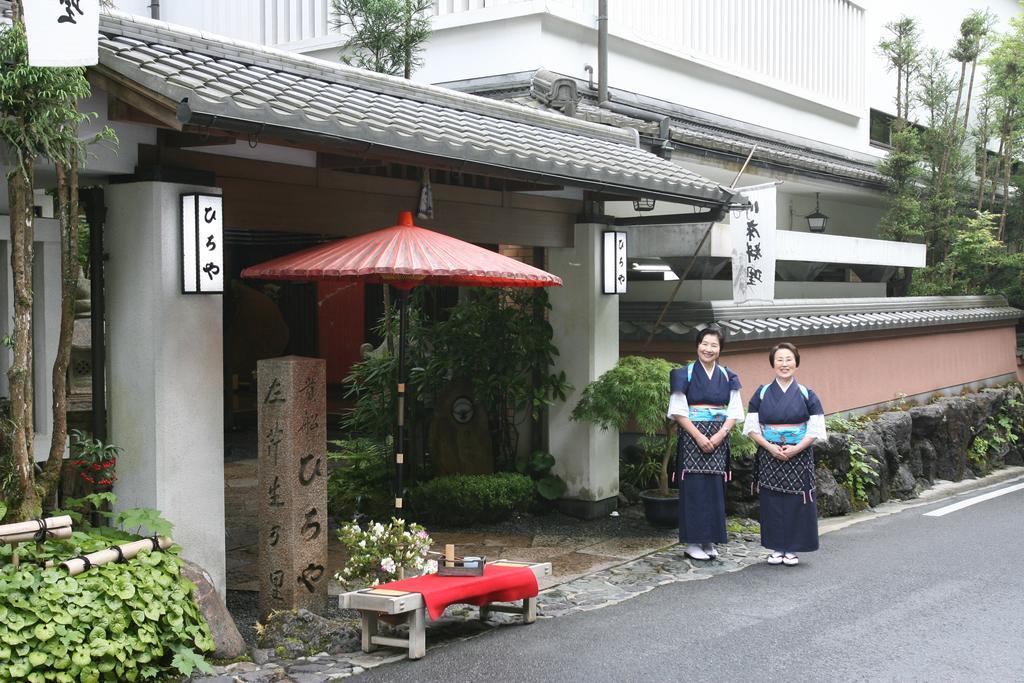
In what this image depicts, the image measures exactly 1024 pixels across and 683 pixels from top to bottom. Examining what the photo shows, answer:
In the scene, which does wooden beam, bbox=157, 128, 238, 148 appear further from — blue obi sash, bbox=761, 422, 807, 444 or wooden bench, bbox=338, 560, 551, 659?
blue obi sash, bbox=761, 422, 807, 444

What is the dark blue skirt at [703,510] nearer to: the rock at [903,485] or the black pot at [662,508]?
the black pot at [662,508]

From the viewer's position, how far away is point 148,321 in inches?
294

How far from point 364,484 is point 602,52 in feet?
22.7

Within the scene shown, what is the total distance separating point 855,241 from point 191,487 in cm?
1410

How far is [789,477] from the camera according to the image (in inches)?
404

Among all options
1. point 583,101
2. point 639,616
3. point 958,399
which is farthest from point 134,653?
point 958,399

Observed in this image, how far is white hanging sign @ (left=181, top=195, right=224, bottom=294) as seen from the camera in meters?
7.51

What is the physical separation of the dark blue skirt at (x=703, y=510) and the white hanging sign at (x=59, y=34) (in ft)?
21.6

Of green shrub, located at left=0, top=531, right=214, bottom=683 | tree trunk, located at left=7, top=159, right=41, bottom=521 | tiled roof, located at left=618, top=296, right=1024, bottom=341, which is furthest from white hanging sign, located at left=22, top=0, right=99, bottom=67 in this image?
tiled roof, located at left=618, top=296, right=1024, bottom=341

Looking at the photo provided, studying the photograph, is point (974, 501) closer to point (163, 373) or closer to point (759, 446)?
point (759, 446)

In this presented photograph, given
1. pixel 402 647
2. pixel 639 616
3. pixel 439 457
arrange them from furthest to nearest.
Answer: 1. pixel 439 457
2. pixel 639 616
3. pixel 402 647

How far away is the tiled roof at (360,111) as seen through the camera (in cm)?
687

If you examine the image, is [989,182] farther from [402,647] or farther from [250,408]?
[402,647]

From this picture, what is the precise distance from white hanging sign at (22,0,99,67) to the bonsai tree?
648 centimetres
